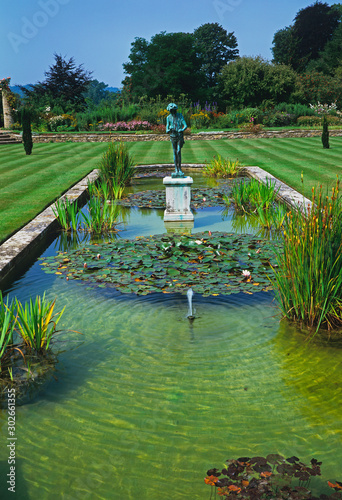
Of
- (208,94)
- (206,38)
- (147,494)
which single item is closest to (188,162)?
(147,494)

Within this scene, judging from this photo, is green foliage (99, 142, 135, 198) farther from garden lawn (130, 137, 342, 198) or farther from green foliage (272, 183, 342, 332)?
green foliage (272, 183, 342, 332)

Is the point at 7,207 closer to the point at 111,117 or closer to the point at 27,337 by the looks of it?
the point at 27,337

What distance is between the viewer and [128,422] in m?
3.25

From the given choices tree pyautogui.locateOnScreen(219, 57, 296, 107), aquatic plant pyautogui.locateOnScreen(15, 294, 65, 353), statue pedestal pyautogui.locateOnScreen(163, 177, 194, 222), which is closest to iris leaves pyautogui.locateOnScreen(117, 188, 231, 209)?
statue pedestal pyautogui.locateOnScreen(163, 177, 194, 222)

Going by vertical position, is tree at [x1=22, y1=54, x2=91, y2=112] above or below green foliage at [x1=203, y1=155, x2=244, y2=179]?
above

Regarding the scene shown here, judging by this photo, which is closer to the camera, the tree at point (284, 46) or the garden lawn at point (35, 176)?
the garden lawn at point (35, 176)

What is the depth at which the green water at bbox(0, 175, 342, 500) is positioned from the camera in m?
2.80

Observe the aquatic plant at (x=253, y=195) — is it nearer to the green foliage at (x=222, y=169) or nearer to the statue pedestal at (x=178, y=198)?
the statue pedestal at (x=178, y=198)

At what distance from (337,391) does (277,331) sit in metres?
1.05

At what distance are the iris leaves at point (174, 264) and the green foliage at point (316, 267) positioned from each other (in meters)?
0.81

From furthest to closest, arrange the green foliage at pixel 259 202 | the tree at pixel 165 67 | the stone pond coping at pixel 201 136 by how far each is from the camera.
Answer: the tree at pixel 165 67, the stone pond coping at pixel 201 136, the green foliage at pixel 259 202

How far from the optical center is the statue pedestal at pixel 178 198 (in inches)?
355

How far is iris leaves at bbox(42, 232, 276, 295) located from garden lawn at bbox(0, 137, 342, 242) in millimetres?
1247

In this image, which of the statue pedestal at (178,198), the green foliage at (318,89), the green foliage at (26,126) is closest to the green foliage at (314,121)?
the green foliage at (318,89)
